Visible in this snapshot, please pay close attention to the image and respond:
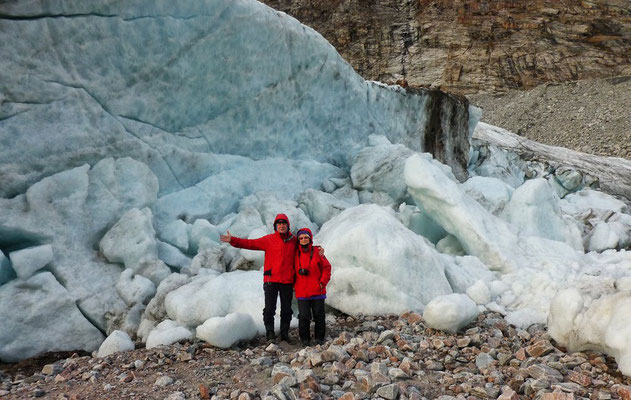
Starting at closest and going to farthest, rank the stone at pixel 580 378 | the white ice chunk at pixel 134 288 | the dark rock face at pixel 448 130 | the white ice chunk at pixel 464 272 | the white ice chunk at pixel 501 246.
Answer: the stone at pixel 580 378, the white ice chunk at pixel 134 288, the white ice chunk at pixel 501 246, the white ice chunk at pixel 464 272, the dark rock face at pixel 448 130

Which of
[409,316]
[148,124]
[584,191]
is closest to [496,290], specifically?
[409,316]

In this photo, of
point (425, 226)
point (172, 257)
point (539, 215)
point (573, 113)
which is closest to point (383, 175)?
point (425, 226)

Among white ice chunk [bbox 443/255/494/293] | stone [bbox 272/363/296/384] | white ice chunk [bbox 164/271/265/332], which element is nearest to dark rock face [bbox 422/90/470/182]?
white ice chunk [bbox 443/255/494/293]

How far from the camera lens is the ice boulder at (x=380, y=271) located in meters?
4.95

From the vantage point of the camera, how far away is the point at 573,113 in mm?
35312

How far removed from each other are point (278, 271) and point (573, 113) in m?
36.8

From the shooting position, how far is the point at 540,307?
15.8 ft

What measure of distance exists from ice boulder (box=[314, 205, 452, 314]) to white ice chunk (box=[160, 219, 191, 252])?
1767 mm

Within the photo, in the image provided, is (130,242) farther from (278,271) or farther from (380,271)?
(380,271)

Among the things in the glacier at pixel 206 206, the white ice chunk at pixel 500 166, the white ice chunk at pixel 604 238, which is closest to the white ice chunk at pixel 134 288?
the glacier at pixel 206 206

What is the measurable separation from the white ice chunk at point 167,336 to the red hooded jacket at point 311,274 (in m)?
1.07

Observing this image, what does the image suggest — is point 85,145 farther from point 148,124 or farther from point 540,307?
point 540,307

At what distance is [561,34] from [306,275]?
4141 cm

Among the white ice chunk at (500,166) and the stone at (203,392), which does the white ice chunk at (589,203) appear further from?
the stone at (203,392)
